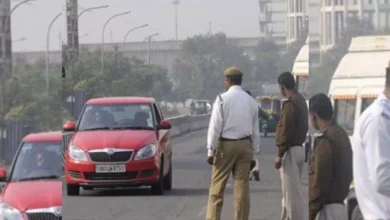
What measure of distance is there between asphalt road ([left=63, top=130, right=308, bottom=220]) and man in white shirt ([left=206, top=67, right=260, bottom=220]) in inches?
104

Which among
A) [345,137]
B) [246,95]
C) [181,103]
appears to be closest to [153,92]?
[181,103]

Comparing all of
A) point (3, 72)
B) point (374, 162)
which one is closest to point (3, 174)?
A: point (3, 72)

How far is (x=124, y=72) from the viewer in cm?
3544

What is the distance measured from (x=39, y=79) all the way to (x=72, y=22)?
0.68m

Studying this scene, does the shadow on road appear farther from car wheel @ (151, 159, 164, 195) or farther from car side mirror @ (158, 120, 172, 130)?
car side mirror @ (158, 120, 172, 130)

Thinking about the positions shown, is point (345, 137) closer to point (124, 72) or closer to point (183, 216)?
point (183, 216)

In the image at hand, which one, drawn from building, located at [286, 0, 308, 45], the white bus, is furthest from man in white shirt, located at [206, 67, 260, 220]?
the white bus

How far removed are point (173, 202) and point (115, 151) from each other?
151cm

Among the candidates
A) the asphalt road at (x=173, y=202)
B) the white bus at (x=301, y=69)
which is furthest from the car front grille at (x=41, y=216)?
the white bus at (x=301, y=69)

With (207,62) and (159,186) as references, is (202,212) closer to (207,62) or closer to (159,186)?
(159,186)

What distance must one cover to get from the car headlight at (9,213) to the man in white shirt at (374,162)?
25.1ft

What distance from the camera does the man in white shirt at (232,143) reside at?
1279 centimetres

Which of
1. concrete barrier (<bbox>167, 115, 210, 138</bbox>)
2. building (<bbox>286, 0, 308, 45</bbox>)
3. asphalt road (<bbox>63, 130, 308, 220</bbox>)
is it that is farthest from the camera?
concrete barrier (<bbox>167, 115, 210, 138</bbox>)

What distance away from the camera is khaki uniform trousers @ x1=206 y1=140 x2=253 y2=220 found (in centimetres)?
1283
